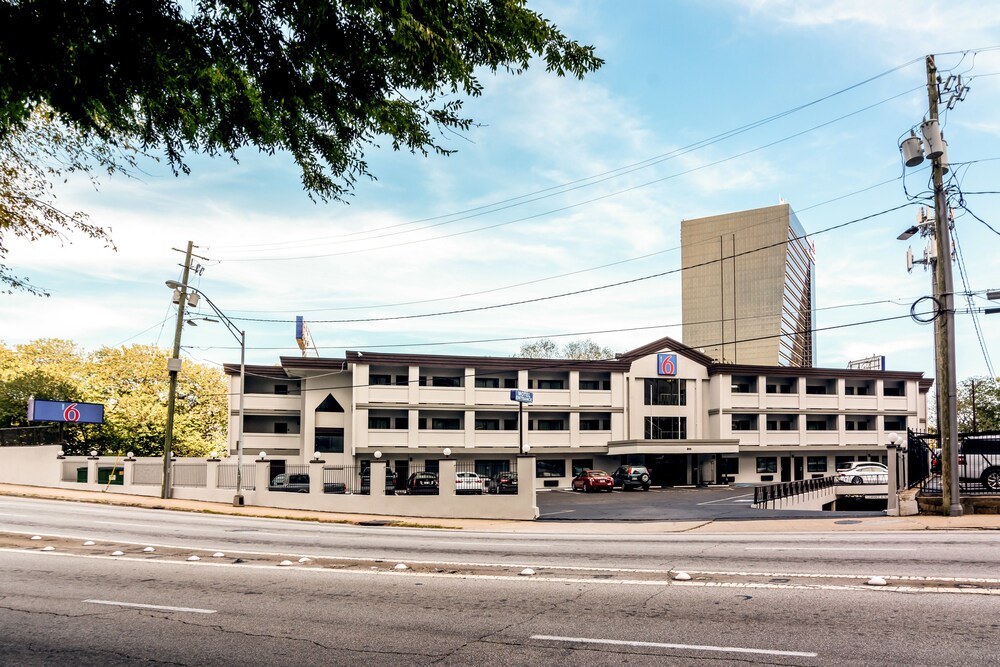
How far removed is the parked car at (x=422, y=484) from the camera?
30.9 meters

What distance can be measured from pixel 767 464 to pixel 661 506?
28.3m

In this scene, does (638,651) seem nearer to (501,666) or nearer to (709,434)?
(501,666)

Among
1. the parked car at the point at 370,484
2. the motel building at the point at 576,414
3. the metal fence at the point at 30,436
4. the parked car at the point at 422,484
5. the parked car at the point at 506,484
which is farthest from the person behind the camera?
the motel building at the point at 576,414

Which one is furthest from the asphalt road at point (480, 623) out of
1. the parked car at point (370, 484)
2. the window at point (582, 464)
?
the window at point (582, 464)

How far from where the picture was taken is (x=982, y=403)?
81.3 meters

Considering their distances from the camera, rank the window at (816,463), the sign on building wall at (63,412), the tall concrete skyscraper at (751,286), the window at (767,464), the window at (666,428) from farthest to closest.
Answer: the tall concrete skyscraper at (751,286)
the window at (816,463)
the window at (767,464)
the window at (666,428)
the sign on building wall at (63,412)

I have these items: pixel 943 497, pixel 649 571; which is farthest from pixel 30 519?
pixel 943 497

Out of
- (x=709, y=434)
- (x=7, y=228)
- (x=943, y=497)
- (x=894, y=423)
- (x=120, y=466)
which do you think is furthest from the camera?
(x=894, y=423)

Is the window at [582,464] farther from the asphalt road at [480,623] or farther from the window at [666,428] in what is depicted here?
the asphalt road at [480,623]

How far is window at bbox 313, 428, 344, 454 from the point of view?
50031 mm

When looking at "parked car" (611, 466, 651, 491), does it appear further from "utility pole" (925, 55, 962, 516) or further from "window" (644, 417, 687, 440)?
"utility pole" (925, 55, 962, 516)

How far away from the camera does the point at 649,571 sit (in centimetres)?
1184

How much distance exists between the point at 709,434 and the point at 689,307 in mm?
120889

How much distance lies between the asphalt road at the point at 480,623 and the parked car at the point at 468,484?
19.0 meters
